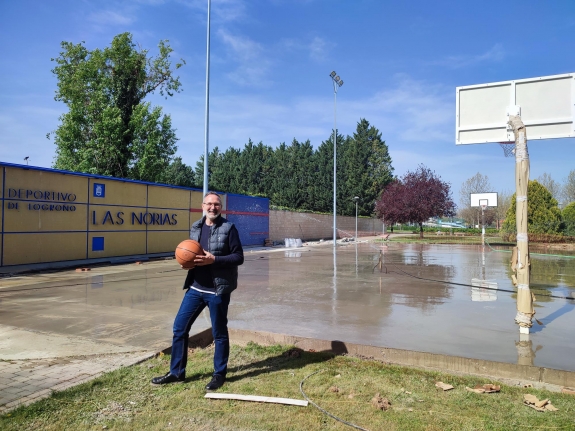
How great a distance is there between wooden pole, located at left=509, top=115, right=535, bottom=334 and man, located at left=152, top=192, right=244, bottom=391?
435cm

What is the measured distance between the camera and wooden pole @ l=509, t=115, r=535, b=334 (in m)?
6.04

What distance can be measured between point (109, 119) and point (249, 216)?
40.3 feet

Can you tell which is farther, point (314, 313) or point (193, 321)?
point (314, 313)

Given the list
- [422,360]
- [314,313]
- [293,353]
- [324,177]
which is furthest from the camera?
[324,177]

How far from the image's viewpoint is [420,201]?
40.1m

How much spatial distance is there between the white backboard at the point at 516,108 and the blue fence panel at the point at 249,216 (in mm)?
20643

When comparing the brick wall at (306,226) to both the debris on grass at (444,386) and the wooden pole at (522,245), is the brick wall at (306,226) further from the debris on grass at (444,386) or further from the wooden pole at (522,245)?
the debris on grass at (444,386)

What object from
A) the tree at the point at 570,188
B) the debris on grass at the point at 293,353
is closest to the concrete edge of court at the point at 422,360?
the debris on grass at the point at 293,353

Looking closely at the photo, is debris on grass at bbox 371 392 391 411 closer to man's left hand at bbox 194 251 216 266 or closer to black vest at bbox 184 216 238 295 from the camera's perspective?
black vest at bbox 184 216 238 295

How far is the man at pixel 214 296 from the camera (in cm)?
411

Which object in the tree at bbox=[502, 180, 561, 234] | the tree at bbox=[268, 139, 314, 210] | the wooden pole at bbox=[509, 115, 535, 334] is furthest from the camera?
the tree at bbox=[268, 139, 314, 210]

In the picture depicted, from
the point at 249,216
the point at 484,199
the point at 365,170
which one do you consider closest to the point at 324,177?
the point at 365,170

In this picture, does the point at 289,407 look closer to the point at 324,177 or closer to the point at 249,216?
the point at 249,216

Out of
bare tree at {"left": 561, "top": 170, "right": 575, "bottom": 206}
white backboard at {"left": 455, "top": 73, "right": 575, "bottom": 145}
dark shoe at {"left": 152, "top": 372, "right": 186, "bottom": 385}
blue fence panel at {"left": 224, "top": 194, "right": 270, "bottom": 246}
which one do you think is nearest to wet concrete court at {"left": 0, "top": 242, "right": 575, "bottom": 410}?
dark shoe at {"left": 152, "top": 372, "right": 186, "bottom": 385}
